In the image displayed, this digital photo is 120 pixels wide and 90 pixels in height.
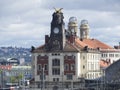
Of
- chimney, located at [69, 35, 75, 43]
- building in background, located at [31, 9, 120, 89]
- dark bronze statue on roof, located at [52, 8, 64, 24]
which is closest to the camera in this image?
building in background, located at [31, 9, 120, 89]

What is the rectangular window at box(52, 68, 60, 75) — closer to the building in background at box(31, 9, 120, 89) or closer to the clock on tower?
the building in background at box(31, 9, 120, 89)

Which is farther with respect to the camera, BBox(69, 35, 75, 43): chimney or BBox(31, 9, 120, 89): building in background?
BBox(69, 35, 75, 43): chimney

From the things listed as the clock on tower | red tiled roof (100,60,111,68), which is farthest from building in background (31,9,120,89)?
red tiled roof (100,60,111,68)

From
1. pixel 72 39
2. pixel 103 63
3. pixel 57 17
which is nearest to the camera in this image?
pixel 57 17

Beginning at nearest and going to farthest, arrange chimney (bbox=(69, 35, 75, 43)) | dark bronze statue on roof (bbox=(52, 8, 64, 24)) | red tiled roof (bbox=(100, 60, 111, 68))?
dark bronze statue on roof (bbox=(52, 8, 64, 24)) < chimney (bbox=(69, 35, 75, 43)) < red tiled roof (bbox=(100, 60, 111, 68))

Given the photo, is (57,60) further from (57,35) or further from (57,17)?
(57,17)

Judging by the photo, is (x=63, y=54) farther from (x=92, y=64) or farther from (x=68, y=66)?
(x=92, y=64)

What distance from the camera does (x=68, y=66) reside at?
506ft

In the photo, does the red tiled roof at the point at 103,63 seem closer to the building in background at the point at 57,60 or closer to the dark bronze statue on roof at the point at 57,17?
the building in background at the point at 57,60

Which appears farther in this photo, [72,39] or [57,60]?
[72,39]

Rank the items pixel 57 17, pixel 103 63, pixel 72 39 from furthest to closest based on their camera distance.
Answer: pixel 103 63, pixel 72 39, pixel 57 17

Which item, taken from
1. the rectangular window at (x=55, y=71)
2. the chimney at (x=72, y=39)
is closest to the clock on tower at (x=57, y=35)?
the rectangular window at (x=55, y=71)

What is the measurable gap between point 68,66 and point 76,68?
1.65 metres

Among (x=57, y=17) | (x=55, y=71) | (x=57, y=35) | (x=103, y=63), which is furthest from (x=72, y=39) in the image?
(x=103, y=63)
